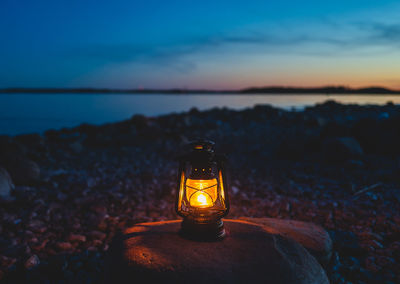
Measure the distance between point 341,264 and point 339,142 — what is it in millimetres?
5315

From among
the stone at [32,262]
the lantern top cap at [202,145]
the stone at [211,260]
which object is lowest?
the stone at [32,262]

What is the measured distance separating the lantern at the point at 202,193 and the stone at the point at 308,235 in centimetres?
62

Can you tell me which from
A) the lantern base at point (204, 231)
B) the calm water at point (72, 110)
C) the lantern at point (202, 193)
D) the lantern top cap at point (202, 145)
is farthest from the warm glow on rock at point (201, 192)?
the calm water at point (72, 110)

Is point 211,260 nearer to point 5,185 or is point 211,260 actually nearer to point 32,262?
point 32,262

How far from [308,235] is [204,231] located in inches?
54.3

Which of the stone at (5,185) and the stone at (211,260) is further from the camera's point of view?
the stone at (5,185)

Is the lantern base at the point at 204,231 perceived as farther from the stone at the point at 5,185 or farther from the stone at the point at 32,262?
the stone at the point at 5,185

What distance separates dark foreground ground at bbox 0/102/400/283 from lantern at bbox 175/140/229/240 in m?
1.13

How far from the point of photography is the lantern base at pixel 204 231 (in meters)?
2.59

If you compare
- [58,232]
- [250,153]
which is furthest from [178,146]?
[58,232]

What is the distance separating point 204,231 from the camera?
2.60 metres

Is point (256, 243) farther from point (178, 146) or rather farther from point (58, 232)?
point (178, 146)

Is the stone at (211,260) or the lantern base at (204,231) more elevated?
the lantern base at (204,231)

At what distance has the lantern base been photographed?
8.49ft
